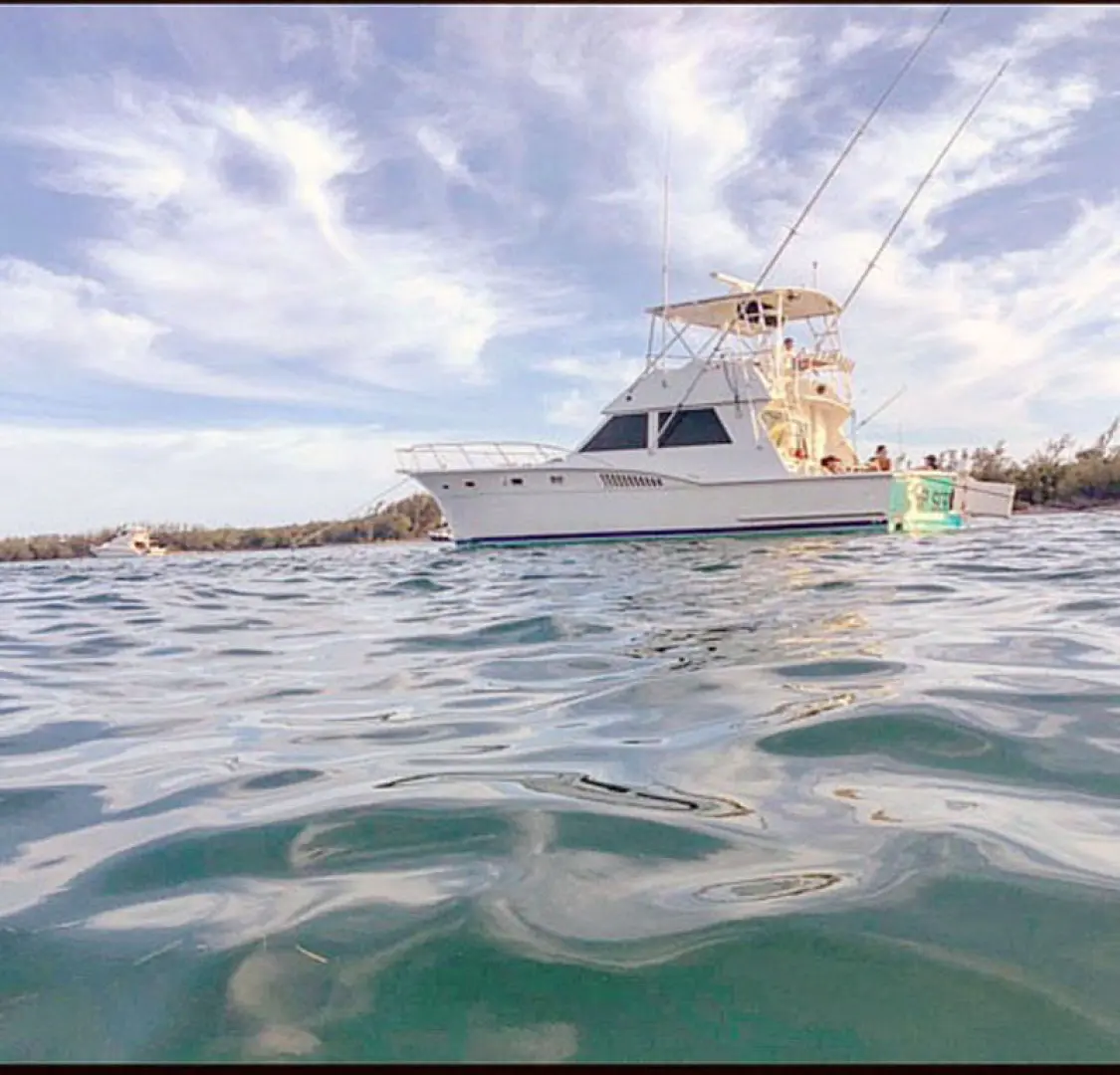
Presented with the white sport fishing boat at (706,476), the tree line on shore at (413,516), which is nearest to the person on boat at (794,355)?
the white sport fishing boat at (706,476)

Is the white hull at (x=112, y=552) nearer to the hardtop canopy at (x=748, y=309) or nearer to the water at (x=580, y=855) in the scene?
the hardtop canopy at (x=748, y=309)

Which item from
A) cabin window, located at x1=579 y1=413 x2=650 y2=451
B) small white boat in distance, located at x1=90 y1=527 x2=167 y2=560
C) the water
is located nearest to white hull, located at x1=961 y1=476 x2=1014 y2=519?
cabin window, located at x1=579 y1=413 x2=650 y2=451

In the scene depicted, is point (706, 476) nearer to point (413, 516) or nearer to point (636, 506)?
point (636, 506)

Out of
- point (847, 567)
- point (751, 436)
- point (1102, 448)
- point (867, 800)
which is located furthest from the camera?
point (1102, 448)

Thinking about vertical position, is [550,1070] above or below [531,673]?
above

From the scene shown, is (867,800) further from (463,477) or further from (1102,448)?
(1102,448)

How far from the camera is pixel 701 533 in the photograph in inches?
563

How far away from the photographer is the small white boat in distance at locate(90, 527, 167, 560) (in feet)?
93.0

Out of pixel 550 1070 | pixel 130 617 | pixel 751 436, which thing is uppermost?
pixel 751 436

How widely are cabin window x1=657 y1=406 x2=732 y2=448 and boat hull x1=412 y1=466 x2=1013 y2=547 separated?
692 mm

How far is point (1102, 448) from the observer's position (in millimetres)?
25906

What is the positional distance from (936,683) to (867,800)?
1054mm

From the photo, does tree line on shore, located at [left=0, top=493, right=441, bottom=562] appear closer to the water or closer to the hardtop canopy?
the hardtop canopy

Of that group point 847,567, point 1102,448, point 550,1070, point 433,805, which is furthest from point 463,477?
point 1102,448
